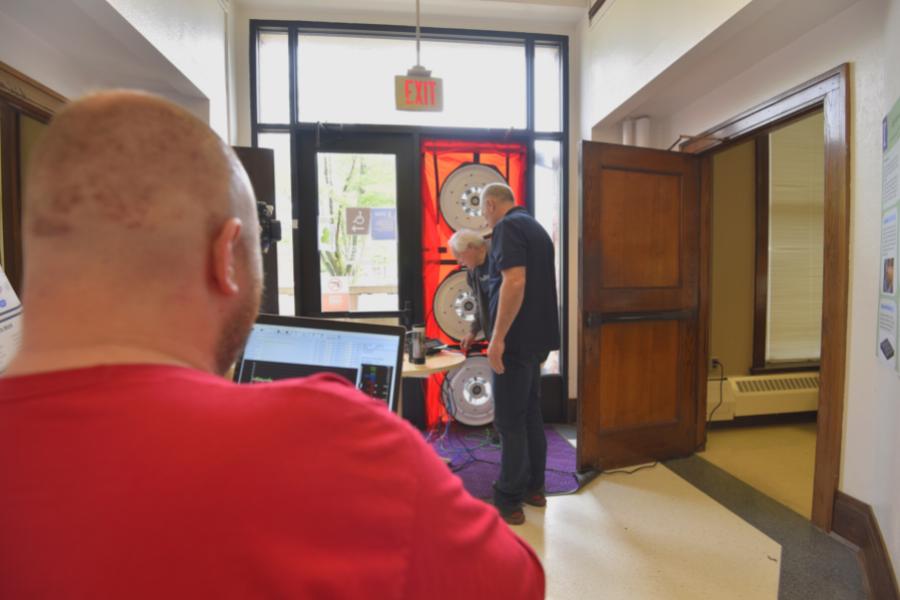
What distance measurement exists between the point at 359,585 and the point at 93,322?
0.31 metres

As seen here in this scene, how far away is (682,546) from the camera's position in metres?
1.97

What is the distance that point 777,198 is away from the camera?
11.8 feet

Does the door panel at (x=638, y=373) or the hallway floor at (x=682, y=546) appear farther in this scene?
the door panel at (x=638, y=373)

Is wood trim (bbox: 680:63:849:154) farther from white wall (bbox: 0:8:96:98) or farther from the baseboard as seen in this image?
white wall (bbox: 0:8:96:98)

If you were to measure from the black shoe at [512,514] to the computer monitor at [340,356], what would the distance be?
1.55m

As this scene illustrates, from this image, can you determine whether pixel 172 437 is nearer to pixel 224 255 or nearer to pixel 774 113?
pixel 224 255

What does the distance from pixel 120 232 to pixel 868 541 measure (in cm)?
261

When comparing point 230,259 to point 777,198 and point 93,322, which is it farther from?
point 777,198

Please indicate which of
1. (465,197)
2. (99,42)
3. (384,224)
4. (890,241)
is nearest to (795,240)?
(890,241)

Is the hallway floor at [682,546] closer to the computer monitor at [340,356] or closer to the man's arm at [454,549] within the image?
the computer monitor at [340,356]

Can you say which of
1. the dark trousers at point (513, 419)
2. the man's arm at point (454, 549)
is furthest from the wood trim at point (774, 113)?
the man's arm at point (454, 549)

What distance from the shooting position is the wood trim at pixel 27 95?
5.68 ft

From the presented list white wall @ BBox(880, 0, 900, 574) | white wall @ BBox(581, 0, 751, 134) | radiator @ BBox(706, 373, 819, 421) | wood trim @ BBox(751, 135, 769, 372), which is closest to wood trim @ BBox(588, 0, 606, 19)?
white wall @ BBox(581, 0, 751, 134)

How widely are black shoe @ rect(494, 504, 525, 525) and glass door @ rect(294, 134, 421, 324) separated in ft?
5.40
